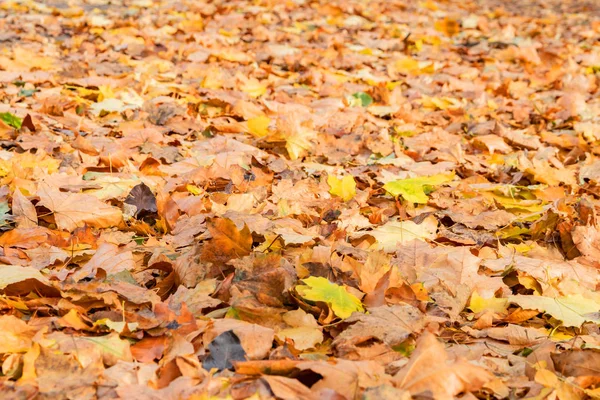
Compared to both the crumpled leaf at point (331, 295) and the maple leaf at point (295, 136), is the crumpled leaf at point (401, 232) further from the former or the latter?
the maple leaf at point (295, 136)

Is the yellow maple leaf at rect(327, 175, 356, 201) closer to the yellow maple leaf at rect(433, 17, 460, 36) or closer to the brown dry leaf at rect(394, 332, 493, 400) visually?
the brown dry leaf at rect(394, 332, 493, 400)

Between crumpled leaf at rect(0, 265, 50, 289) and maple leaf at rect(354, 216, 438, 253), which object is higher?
crumpled leaf at rect(0, 265, 50, 289)

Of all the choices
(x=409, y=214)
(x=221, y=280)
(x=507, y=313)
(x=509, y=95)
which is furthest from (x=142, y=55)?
(x=507, y=313)

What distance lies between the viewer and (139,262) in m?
1.86

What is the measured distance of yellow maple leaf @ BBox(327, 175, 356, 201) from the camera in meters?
2.39

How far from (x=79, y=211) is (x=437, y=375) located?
132 centimetres

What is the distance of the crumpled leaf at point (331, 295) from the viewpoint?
156 centimetres

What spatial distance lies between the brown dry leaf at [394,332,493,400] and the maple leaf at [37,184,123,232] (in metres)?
1.17

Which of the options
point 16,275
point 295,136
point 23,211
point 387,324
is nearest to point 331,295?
point 387,324

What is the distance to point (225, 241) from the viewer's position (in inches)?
69.2

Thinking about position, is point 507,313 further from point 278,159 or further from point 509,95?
point 509,95

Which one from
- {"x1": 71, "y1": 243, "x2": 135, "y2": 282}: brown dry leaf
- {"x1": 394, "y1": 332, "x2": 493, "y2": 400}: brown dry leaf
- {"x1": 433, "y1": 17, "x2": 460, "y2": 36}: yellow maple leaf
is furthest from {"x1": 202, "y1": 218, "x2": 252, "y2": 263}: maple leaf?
{"x1": 433, "y1": 17, "x2": 460, "y2": 36}: yellow maple leaf

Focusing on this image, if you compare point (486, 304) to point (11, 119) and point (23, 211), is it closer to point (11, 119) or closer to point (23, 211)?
point (23, 211)

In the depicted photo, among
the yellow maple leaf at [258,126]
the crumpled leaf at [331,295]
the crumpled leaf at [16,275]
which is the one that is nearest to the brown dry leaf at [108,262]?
the crumpled leaf at [16,275]
